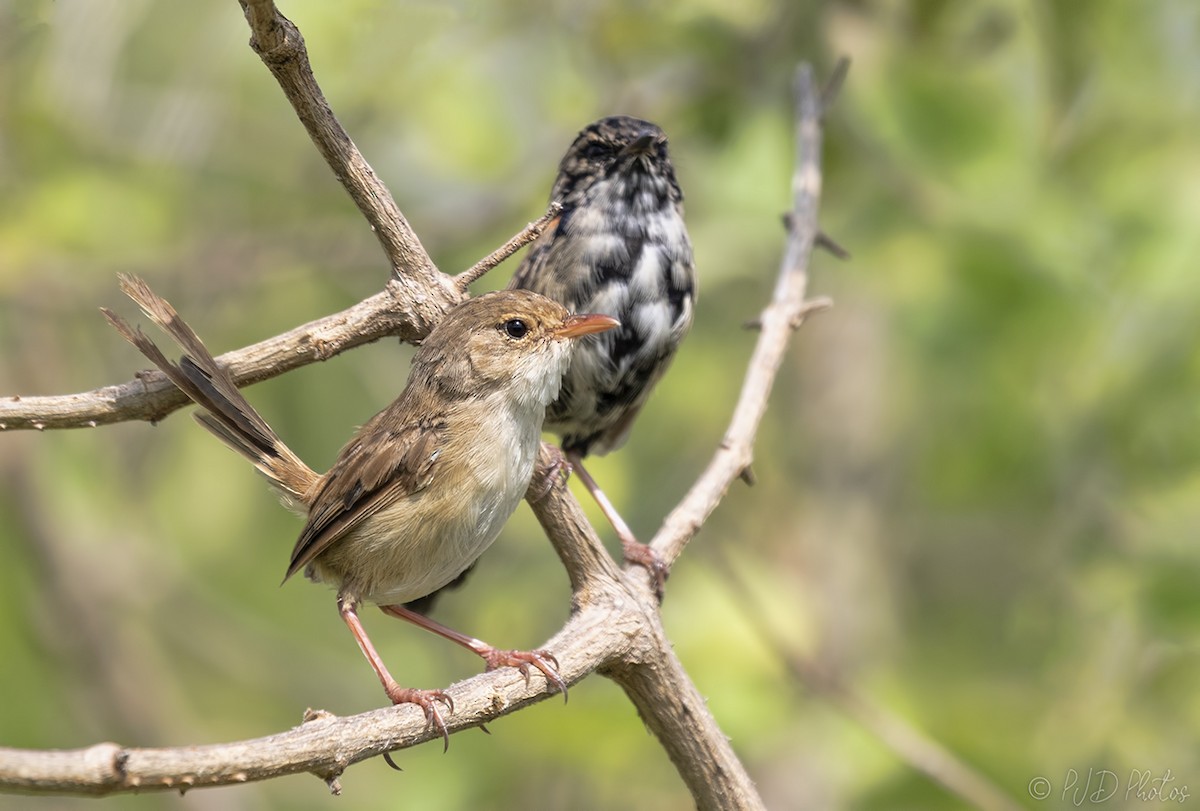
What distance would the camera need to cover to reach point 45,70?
610 centimetres

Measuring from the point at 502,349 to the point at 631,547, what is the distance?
46.1 inches

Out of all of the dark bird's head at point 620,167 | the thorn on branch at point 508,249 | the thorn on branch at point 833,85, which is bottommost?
the thorn on branch at point 508,249

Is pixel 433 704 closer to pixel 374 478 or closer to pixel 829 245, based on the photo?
pixel 374 478

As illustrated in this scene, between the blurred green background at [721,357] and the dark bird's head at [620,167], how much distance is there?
1.24 metres

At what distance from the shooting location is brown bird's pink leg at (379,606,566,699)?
295 cm

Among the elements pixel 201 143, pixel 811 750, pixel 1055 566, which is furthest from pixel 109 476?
pixel 1055 566

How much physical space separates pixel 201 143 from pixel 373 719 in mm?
4726

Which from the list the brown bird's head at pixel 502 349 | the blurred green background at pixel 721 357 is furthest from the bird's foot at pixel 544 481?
the blurred green background at pixel 721 357

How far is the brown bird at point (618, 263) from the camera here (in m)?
4.22

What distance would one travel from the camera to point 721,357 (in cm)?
743

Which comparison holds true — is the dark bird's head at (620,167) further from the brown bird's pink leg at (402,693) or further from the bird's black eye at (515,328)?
the brown bird's pink leg at (402,693)

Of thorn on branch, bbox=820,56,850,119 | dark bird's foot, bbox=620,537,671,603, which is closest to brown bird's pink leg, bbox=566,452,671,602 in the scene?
dark bird's foot, bbox=620,537,671,603

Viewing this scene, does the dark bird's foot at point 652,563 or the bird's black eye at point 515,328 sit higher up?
the bird's black eye at point 515,328

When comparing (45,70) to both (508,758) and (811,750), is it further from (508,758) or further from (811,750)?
(811,750)
